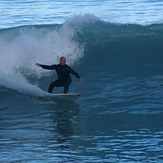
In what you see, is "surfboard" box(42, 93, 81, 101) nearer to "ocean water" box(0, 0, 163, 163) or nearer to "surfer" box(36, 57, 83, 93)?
"ocean water" box(0, 0, 163, 163)

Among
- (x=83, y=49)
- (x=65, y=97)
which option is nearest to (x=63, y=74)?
(x=65, y=97)

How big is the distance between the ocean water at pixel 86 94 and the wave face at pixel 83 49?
1.2 inches

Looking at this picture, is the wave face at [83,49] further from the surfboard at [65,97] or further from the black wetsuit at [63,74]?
the surfboard at [65,97]

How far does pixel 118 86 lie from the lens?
56.0ft

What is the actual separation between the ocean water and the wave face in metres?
0.03

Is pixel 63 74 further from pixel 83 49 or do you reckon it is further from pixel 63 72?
pixel 83 49

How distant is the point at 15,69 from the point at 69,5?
55.9 ft

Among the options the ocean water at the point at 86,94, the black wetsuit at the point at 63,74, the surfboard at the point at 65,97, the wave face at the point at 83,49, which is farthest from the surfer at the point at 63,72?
the wave face at the point at 83,49

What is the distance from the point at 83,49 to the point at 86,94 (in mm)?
4228

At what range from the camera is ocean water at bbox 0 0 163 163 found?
11195 millimetres

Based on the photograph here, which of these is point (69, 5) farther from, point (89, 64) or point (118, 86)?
point (118, 86)

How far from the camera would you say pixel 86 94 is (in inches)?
648

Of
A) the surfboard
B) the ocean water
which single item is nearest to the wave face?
the ocean water

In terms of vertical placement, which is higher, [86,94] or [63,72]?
[63,72]
